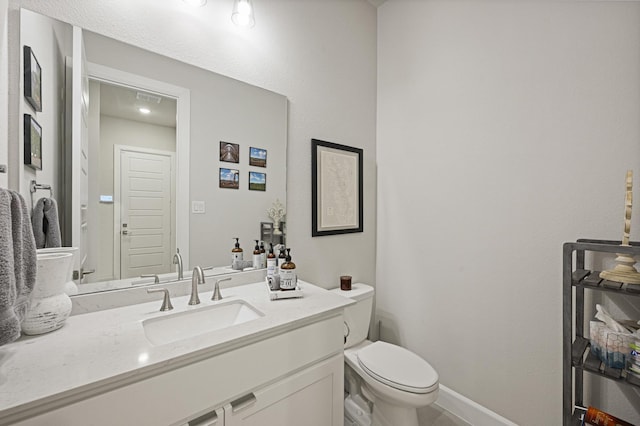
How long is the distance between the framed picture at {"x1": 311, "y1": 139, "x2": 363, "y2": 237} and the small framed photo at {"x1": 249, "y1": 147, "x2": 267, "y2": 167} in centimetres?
35

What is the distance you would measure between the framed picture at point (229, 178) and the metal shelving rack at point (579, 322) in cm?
153

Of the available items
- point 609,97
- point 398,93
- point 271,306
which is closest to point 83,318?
point 271,306

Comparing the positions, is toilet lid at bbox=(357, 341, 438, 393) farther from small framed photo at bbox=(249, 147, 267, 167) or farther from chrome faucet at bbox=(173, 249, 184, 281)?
small framed photo at bbox=(249, 147, 267, 167)

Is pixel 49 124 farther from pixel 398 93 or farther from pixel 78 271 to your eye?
pixel 398 93

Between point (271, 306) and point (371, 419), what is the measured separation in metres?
0.94

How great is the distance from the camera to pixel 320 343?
1162mm

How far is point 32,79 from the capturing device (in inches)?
38.5

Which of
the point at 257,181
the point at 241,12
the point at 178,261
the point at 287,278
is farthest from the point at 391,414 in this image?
the point at 241,12

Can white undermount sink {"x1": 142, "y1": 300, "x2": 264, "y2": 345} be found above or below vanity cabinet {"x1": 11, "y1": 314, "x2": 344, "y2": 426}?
above

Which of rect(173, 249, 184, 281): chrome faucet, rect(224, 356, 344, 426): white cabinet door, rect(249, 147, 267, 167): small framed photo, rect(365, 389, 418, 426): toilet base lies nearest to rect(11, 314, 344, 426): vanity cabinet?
rect(224, 356, 344, 426): white cabinet door

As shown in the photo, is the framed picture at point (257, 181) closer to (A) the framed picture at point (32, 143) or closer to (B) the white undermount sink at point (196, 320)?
(B) the white undermount sink at point (196, 320)

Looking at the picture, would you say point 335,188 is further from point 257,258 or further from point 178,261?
point 178,261

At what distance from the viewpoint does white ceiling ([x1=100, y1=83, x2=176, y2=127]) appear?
1.17m

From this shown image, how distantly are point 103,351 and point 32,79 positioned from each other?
0.96m
